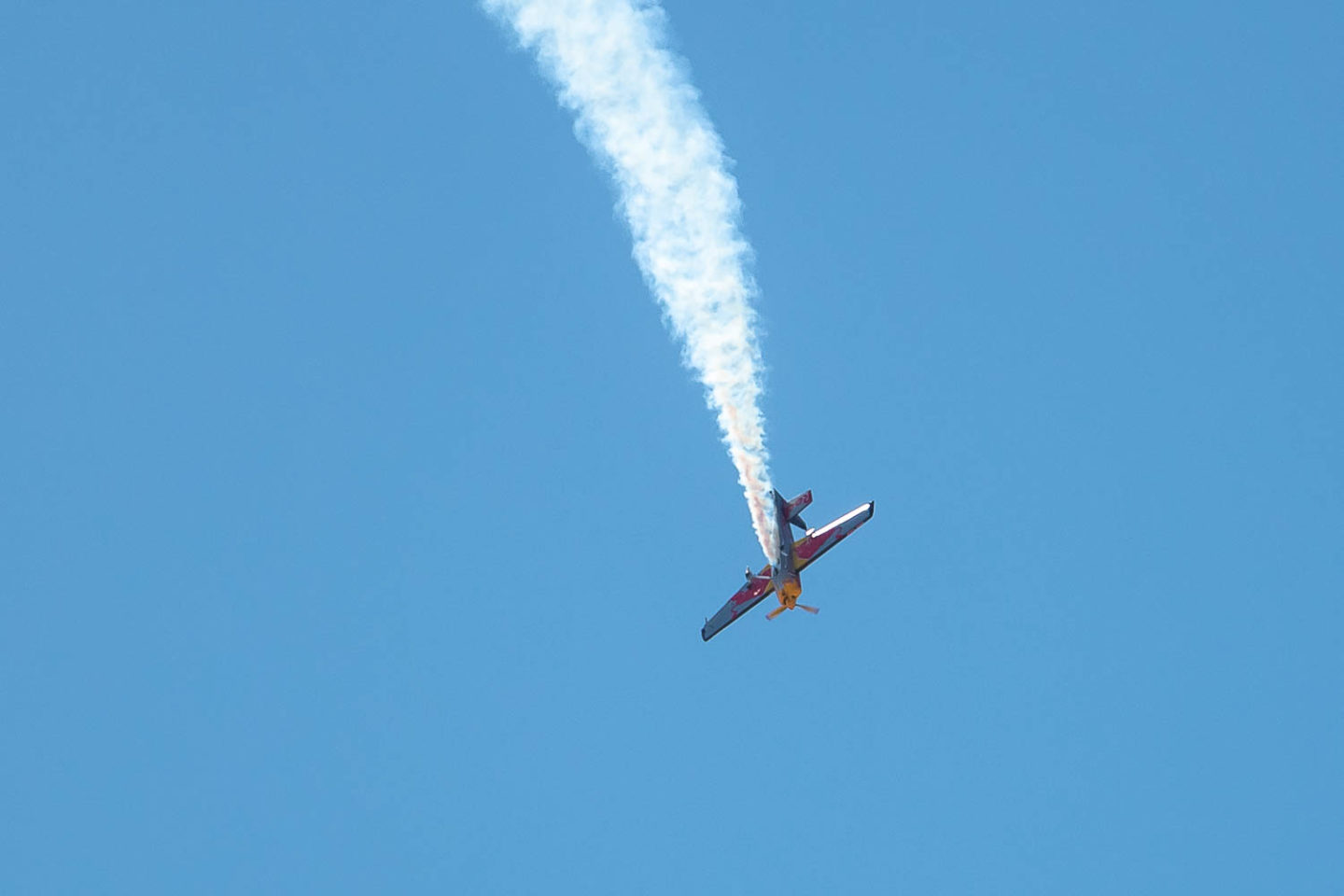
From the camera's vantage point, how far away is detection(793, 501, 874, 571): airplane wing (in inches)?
2761

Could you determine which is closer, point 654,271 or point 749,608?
point 654,271

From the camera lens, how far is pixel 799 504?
2721 inches

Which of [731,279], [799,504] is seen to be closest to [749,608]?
[799,504]

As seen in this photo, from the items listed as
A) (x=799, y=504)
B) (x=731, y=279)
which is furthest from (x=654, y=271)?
(x=799, y=504)

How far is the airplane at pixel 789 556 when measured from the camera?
227ft

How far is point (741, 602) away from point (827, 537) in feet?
11.1

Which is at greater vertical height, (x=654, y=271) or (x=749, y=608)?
(x=654, y=271)

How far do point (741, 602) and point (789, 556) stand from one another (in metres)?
2.60

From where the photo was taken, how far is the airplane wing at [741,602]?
2768 inches

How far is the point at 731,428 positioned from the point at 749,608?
7843 mm

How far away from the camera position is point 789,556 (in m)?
69.6

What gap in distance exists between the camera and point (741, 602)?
7125 cm

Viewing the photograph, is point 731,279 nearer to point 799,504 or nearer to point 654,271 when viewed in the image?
point 654,271

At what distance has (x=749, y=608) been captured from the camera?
71.1m
